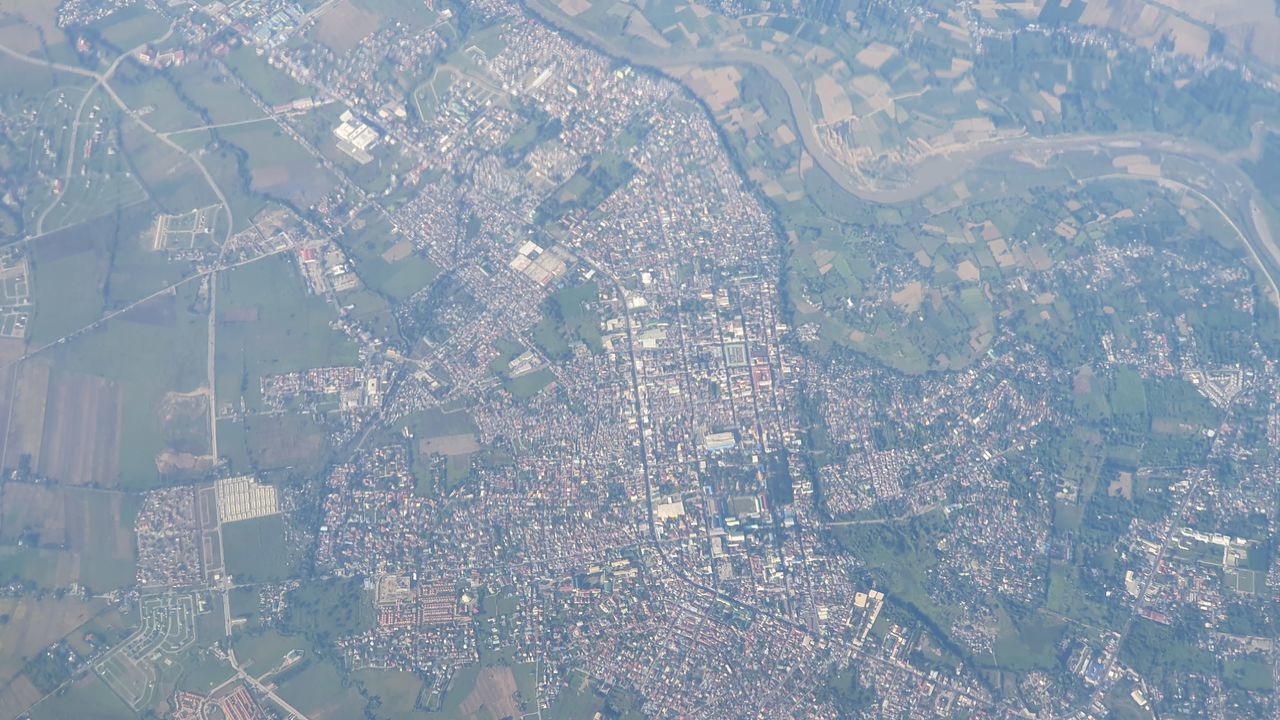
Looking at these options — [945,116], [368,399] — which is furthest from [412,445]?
[945,116]

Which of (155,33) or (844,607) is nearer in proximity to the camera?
(844,607)

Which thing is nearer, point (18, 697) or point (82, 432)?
point (18, 697)

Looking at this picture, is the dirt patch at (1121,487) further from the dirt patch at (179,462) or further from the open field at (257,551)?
the dirt patch at (179,462)

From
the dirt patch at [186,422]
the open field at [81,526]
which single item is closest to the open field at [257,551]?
the dirt patch at [186,422]

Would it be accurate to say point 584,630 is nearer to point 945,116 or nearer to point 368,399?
point 368,399

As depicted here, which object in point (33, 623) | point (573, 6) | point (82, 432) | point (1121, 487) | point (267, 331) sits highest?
point (573, 6)

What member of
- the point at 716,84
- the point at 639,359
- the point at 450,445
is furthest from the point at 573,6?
the point at 450,445

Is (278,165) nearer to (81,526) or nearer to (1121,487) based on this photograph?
(81,526)
